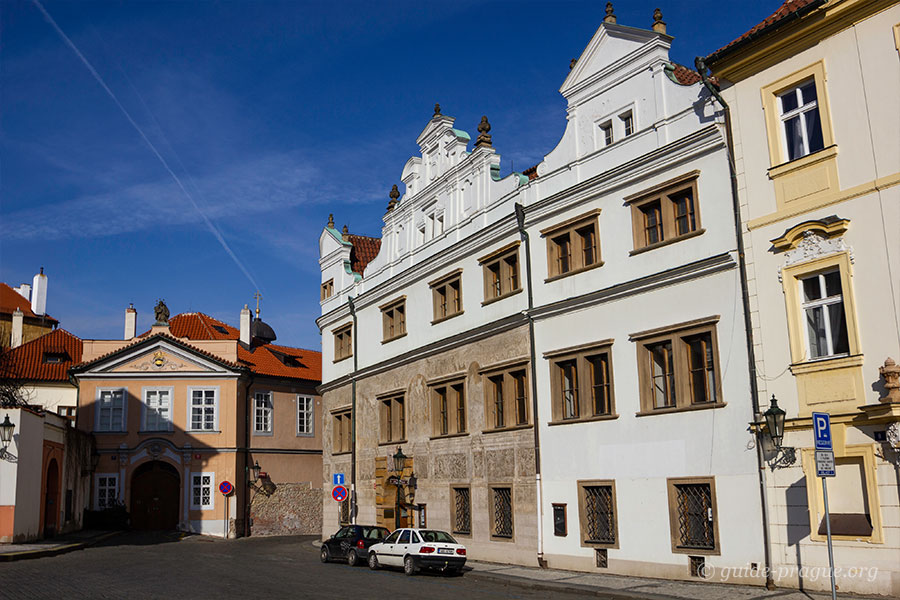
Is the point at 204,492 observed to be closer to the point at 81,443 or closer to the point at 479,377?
the point at 81,443

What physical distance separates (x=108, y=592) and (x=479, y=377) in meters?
14.0

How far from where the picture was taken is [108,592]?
1886cm

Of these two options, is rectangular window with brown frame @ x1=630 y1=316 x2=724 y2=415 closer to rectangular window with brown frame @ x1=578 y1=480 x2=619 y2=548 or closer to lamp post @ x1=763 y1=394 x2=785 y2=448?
lamp post @ x1=763 y1=394 x2=785 y2=448

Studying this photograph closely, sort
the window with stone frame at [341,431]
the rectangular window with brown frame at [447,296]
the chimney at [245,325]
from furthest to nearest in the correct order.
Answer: the chimney at [245,325] < the window with stone frame at [341,431] < the rectangular window with brown frame at [447,296]

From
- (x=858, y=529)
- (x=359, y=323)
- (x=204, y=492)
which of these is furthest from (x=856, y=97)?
(x=204, y=492)

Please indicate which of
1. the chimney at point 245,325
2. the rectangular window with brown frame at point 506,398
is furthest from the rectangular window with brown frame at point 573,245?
the chimney at point 245,325

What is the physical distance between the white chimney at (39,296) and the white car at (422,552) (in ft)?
178

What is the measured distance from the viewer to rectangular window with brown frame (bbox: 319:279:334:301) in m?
42.8

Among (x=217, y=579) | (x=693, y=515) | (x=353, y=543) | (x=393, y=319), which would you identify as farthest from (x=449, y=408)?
(x=693, y=515)

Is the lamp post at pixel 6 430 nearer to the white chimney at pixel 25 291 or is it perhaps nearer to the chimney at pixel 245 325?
the chimney at pixel 245 325

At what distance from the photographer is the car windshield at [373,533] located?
27.9 metres

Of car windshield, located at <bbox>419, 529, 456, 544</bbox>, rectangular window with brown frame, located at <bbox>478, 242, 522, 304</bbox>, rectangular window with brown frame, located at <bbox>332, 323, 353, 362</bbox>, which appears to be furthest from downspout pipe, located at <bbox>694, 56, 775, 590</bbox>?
rectangular window with brown frame, located at <bbox>332, 323, 353, 362</bbox>

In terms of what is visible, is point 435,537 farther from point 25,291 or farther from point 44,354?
point 25,291

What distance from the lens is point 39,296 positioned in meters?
70.2
